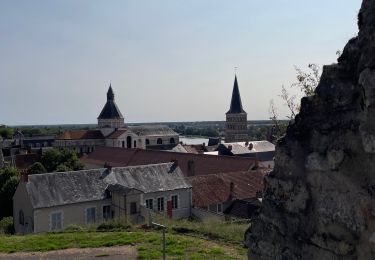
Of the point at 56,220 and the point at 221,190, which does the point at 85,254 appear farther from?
the point at 221,190

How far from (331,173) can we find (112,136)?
206ft

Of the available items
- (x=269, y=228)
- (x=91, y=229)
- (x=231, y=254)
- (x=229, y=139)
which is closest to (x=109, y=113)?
(x=229, y=139)

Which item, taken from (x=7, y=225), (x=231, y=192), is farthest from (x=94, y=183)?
(x=231, y=192)

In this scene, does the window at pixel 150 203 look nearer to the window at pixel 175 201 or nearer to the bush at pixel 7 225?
the window at pixel 175 201

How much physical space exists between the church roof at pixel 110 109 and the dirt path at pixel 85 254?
60.0 meters

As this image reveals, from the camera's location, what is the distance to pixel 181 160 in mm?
40750

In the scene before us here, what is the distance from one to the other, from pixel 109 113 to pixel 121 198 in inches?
1989

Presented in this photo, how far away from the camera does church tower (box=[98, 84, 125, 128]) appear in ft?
230

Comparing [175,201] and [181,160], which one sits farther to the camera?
[181,160]

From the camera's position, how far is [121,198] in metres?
20.9

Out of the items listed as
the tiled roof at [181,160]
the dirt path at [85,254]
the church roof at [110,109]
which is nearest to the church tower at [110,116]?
the church roof at [110,109]

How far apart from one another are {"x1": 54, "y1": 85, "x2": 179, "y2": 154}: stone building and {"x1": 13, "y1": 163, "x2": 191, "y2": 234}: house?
40844 millimetres

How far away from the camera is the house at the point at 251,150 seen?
50.6 meters

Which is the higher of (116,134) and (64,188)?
(116,134)
